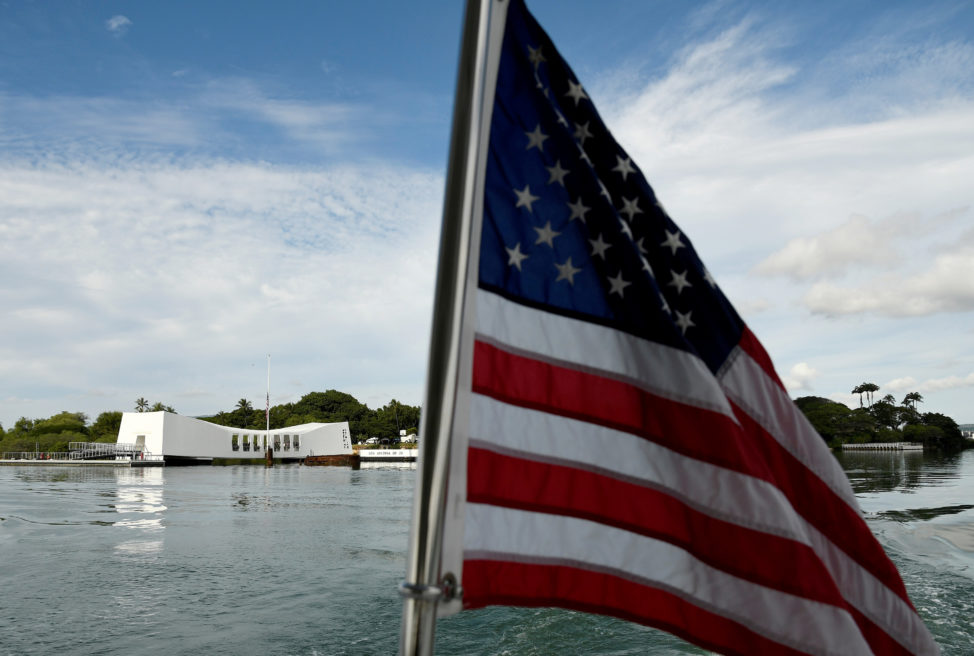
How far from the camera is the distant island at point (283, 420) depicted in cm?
7125

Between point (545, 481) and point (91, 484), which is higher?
point (545, 481)

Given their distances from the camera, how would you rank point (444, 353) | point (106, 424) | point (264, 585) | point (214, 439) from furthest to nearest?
point (106, 424), point (214, 439), point (264, 585), point (444, 353)

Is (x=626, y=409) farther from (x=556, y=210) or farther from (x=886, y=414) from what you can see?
(x=886, y=414)

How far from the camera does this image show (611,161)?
2.06 meters

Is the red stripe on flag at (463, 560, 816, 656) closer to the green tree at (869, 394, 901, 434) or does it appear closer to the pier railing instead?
the pier railing

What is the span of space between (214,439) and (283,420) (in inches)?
1194

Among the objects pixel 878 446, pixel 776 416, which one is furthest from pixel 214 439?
pixel 878 446

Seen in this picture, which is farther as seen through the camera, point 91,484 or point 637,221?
point 91,484

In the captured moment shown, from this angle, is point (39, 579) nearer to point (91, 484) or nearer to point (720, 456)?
point (720, 456)

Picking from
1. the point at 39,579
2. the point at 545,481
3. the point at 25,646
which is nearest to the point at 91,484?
the point at 39,579

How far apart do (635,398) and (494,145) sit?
29.1 inches

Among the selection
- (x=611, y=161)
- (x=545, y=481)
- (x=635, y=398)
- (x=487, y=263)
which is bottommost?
(x=545, y=481)

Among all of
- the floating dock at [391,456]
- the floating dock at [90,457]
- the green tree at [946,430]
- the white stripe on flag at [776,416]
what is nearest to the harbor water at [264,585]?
the white stripe on flag at [776,416]

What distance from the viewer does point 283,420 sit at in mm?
90062
